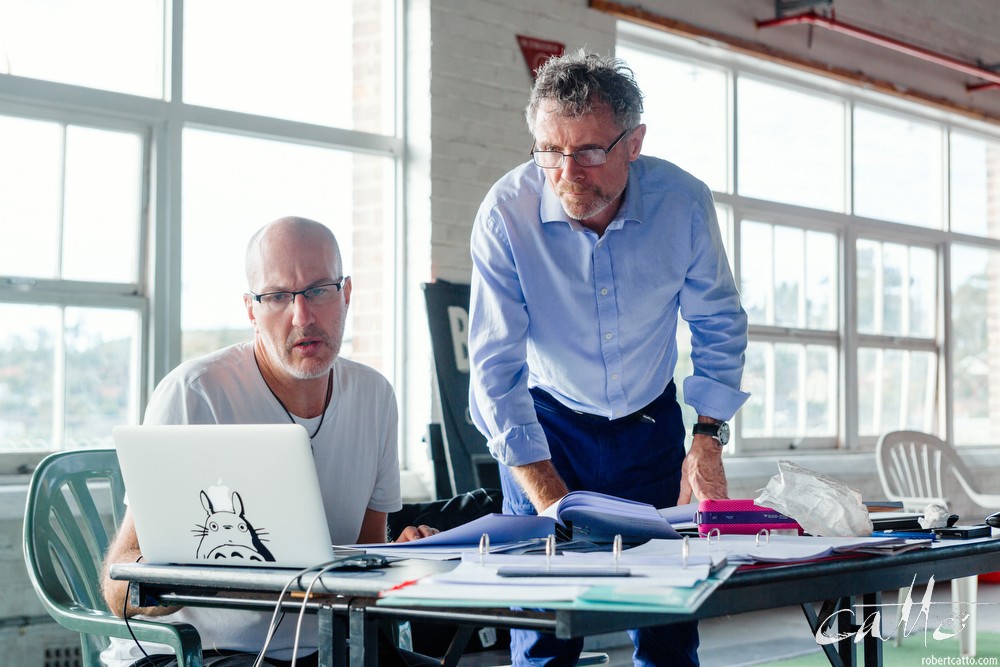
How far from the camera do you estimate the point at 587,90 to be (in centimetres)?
194

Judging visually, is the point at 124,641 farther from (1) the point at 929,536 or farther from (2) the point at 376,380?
(1) the point at 929,536

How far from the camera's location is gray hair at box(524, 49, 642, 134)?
76.2 inches

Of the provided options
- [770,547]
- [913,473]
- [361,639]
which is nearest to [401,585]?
[361,639]

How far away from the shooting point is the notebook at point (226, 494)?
131 centimetres

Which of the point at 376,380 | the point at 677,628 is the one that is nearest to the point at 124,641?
the point at 376,380

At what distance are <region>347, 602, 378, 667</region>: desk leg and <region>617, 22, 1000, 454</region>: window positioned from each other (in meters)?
4.45

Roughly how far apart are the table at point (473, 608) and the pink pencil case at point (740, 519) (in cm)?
18

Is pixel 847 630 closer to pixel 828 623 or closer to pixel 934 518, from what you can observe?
pixel 828 623

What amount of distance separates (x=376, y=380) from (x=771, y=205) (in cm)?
424

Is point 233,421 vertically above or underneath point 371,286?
underneath

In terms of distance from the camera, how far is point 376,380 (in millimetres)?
2164

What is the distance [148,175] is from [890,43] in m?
4.14

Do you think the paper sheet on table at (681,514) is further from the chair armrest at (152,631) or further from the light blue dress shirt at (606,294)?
the chair armrest at (152,631)

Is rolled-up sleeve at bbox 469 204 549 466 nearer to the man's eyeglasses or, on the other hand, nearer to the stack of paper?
the man's eyeglasses
